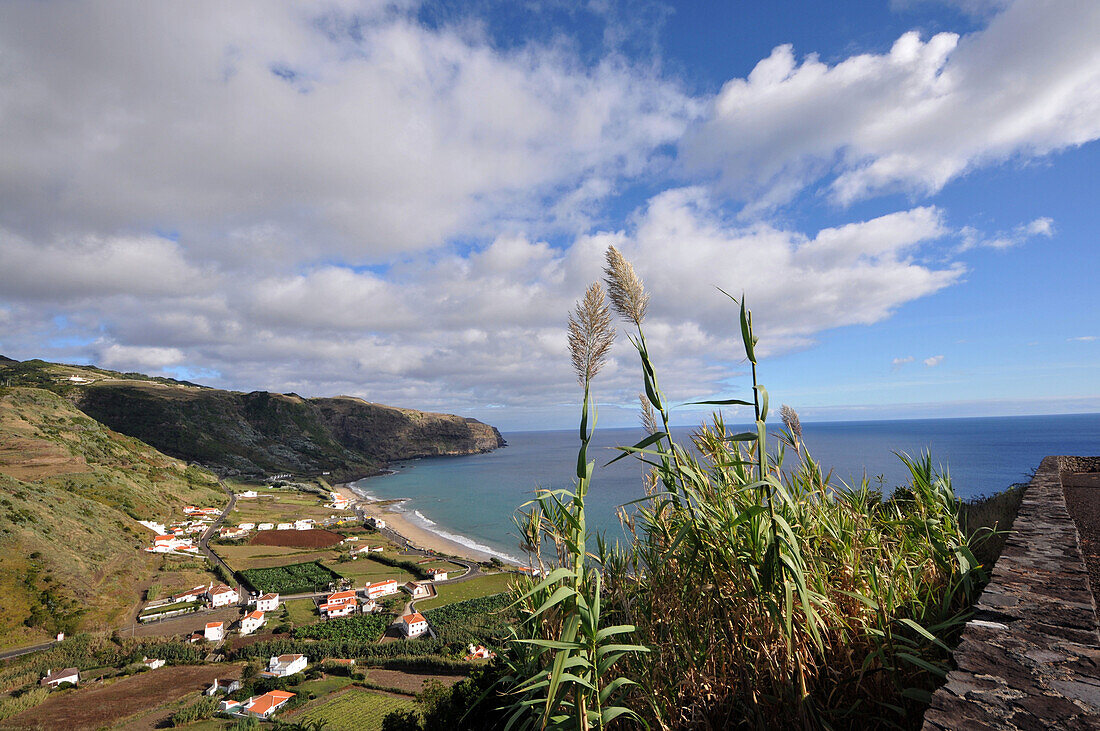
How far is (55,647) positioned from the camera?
92.1ft

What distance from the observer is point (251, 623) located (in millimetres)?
30234

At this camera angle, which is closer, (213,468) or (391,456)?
(213,468)

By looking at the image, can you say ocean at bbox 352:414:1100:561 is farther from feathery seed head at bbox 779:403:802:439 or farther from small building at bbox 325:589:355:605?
feathery seed head at bbox 779:403:802:439

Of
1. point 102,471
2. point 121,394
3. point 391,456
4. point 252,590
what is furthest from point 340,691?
point 391,456

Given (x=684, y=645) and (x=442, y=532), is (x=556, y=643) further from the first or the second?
(x=442, y=532)

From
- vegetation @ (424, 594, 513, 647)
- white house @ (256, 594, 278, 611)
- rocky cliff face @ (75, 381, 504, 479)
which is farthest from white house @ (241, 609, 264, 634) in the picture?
rocky cliff face @ (75, 381, 504, 479)

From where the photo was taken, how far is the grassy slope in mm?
30984

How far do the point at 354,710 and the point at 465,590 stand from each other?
14312 millimetres

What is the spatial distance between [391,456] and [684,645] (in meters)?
152

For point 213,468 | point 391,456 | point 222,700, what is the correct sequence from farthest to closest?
point 391,456 → point 213,468 → point 222,700

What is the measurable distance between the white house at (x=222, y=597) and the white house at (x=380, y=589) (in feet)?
34.0

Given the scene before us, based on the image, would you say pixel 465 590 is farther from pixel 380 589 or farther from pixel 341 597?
pixel 341 597

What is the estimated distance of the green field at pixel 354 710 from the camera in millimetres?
19234

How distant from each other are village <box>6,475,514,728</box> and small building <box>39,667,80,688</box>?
0.06 m
